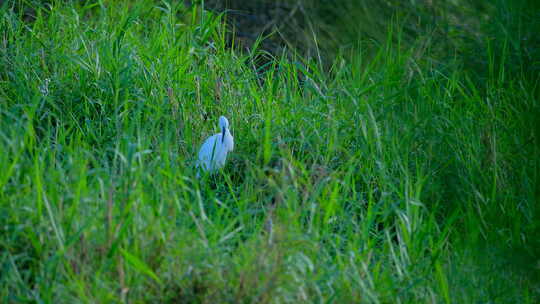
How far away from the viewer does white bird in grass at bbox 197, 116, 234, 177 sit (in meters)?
2.54

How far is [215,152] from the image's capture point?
257 centimetres

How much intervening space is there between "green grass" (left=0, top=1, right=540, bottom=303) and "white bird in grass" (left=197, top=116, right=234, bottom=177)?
68 mm

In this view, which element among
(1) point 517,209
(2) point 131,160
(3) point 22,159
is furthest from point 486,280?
(3) point 22,159

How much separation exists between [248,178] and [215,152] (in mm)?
274

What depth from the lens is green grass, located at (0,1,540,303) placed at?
6.02 ft

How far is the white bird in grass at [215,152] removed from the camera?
8.35 ft

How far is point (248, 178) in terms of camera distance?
2.34 meters

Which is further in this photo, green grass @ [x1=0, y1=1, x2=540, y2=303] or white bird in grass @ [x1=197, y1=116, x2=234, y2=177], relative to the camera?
white bird in grass @ [x1=197, y1=116, x2=234, y2=177]

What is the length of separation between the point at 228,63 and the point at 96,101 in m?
0.70

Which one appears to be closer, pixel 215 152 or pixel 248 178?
pixel 248 178

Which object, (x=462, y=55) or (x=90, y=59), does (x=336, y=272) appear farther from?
(x=462, y=55)

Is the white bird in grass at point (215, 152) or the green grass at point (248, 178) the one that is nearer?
the green grass at point (248, 178)

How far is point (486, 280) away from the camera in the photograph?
2.17 meters

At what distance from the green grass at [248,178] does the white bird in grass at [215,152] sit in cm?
7
